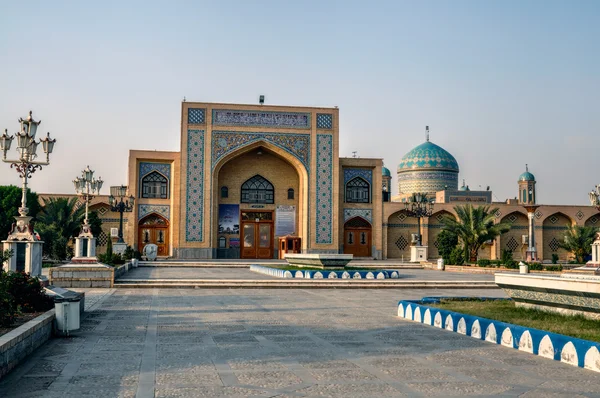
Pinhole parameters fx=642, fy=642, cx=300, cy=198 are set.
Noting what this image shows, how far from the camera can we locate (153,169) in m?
28.3

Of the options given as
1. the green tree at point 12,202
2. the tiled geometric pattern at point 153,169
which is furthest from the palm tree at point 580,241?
the green tree at point 12,202

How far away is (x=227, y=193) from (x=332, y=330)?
22.0 meters

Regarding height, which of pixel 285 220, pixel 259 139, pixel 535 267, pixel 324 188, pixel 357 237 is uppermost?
pixel 259 139

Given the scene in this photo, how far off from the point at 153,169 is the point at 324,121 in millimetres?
7914

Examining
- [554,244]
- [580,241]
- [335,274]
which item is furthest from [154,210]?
[554,244]

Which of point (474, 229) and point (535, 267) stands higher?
point (474, 229)

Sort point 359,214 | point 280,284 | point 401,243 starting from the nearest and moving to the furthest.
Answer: point 280,284 → point 359,214 → point 401,243

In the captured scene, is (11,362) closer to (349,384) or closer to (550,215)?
(349,384)

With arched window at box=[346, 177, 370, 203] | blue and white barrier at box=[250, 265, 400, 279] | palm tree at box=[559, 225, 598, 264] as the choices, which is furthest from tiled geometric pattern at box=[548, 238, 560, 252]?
blue and white barrier at box=[250, 265, 400, 279]

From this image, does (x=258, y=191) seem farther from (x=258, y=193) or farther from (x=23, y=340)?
(x=23, y=340)

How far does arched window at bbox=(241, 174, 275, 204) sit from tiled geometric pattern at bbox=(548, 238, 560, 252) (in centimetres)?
1433

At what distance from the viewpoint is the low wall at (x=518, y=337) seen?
215 inches

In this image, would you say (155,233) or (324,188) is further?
(324,188)

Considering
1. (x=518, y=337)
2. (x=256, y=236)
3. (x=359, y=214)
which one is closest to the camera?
(x=518, y=337)
